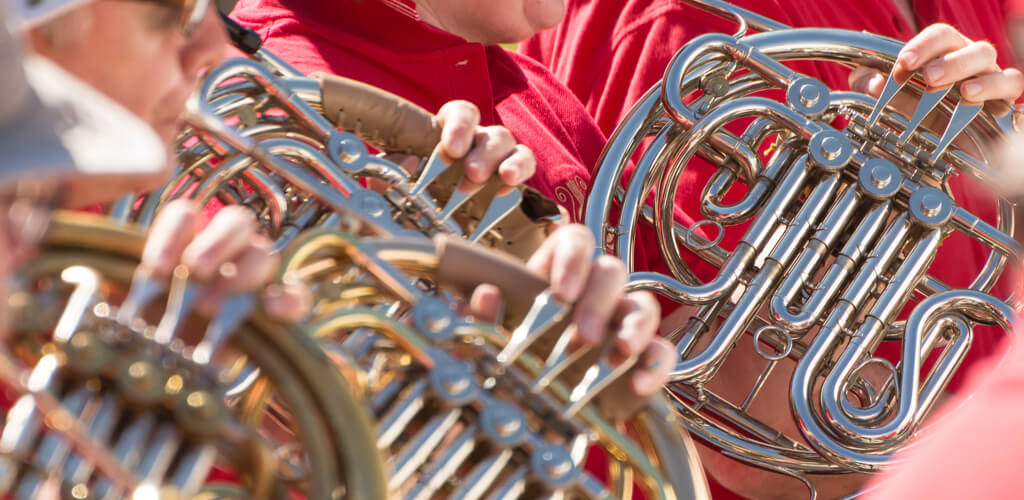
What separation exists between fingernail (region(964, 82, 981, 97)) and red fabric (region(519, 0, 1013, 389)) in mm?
151

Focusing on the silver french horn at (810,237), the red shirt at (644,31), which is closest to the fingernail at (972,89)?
the silver french horn at (810,237)

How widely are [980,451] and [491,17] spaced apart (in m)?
1.10

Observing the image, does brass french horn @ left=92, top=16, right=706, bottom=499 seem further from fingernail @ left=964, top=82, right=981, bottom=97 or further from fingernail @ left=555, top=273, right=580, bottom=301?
fingernail @ left=964, top=82, right=981, bottom=97

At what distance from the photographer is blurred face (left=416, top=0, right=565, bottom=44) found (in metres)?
1.52

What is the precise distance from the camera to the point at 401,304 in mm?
761

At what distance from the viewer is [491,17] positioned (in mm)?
1529

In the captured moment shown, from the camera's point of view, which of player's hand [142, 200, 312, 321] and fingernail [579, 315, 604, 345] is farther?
fingernail [579, 315, 604, 345]

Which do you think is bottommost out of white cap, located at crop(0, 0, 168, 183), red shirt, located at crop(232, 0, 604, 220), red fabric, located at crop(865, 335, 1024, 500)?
red shirt, located at crop(232, 0, 604, 220)

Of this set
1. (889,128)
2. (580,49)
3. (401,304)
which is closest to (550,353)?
(401,304)

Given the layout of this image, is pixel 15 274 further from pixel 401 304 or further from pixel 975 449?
pixel 975 449

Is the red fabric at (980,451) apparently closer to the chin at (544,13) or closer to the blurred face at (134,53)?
the blurred face at (134,53)

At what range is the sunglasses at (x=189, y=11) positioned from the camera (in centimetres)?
77

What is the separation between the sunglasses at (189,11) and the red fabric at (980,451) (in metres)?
0.54

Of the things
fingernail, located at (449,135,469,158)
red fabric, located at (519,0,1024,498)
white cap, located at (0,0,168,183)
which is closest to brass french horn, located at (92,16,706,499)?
white cap, located at (0,0,168,183)
